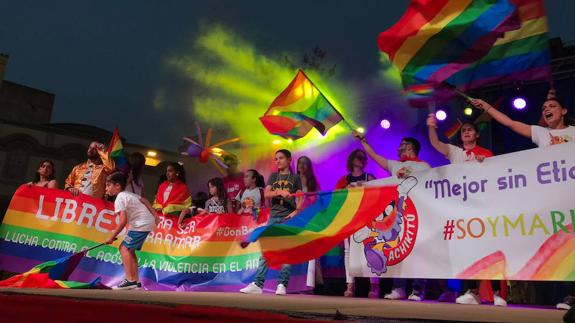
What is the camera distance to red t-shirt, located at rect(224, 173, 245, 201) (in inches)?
348

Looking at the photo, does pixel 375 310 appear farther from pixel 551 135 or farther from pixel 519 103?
pixel 519 103

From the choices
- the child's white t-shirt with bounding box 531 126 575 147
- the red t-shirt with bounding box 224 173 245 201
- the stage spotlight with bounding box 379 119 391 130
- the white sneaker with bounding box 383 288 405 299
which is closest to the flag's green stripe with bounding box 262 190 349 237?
the white sneaker with bounding box 383 288 405 299

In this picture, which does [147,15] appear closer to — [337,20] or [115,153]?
[337,20]

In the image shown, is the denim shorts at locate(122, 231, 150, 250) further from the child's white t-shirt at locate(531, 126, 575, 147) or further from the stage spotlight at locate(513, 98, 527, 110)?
the stage spotlight at locate(513, 98, 527, 110)

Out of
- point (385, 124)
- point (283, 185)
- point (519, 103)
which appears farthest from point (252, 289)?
point (519, 103)

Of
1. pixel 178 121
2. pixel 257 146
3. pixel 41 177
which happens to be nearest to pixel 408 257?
pixel 41 177

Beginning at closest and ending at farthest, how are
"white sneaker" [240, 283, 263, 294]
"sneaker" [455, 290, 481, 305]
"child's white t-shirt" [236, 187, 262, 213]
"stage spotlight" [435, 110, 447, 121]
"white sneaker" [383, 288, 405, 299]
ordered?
"sneaker" [455, 290, 481, 305], "white sneaker" [383, 288, 405, 299], "white sneaker" [240, 283, 263, 294], "child's white t-shirt" [236, 187, 262, 213], "stage spotlight" [435, 110, 447, 121]

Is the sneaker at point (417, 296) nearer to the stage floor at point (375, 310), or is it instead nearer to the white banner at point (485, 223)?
the white banner at point (485, 223)

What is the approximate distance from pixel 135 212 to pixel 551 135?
4480 millimetres

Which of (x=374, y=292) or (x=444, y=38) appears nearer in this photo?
(x=444, y=38)

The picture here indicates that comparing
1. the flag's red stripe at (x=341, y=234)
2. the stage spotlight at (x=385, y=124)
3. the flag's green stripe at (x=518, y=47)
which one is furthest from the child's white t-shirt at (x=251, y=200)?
the stage spotlight at (x=385, y=124)

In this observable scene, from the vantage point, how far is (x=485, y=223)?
13.4 ft

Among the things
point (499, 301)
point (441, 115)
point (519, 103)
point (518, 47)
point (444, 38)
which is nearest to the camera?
point (499, 301)

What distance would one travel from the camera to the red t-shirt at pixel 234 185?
884 centimetres
